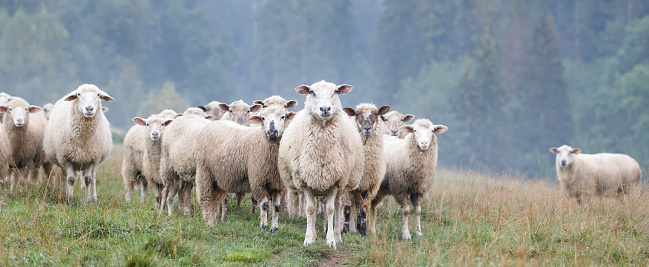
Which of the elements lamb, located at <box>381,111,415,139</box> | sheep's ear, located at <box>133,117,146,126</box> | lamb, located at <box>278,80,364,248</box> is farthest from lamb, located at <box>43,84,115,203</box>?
lamb, located at <box>381,111,415,139</box>

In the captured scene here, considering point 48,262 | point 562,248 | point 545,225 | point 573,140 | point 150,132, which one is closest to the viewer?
point 48,262

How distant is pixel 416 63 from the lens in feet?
171

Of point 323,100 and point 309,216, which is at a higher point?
point 323,100

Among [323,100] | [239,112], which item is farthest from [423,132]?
[239,112]

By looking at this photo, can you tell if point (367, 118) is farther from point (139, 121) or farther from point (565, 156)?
point (565, 156)

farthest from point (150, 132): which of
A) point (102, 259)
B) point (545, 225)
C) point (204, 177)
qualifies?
point (545, 225)

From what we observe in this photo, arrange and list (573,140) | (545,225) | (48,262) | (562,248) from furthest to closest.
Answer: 1. (573,140)
2. (545,225)
3. (562,248)
4. (48,262)

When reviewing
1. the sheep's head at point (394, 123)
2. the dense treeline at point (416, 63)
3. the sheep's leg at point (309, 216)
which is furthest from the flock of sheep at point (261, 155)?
the dense treeline at point (416, 63)

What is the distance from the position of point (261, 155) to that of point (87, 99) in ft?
11.2

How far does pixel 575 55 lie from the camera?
52250 mm

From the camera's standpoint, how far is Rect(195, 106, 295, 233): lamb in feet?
26.7

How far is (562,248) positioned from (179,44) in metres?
50.2

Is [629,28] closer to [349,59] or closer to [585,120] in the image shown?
[585,120]

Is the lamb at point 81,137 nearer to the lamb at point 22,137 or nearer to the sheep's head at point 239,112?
the lamb at point 22,137
